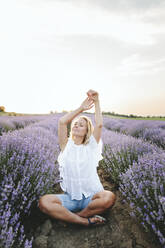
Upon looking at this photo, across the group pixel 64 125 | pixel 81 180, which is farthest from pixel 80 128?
pixel 81 180

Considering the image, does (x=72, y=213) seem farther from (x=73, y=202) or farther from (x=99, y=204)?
(x=99, y=204)

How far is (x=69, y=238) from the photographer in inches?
68.3

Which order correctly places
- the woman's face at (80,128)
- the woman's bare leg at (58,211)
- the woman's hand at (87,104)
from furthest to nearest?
the woman's hand at (87,104) < the woman's face at (80,128) < the woman's bare leg at (58,211)

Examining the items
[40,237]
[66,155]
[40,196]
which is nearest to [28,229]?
[40,237]

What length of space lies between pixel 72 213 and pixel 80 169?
0.42 m

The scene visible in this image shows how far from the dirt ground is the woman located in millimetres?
92

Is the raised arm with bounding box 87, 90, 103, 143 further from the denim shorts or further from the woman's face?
the denim shorts

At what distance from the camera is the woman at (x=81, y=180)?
184 centimetres

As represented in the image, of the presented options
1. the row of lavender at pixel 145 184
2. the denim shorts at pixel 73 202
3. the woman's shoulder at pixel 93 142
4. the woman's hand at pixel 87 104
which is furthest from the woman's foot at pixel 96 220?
the woman's hand at pixel 87 104

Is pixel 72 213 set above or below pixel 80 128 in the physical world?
below

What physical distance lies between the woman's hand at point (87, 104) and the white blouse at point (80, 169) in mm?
376

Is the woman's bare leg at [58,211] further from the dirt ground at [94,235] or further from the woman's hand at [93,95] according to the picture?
the woman's hand at [93,95]

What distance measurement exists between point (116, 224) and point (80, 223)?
370mm

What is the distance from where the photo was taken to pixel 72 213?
73.1 inches
